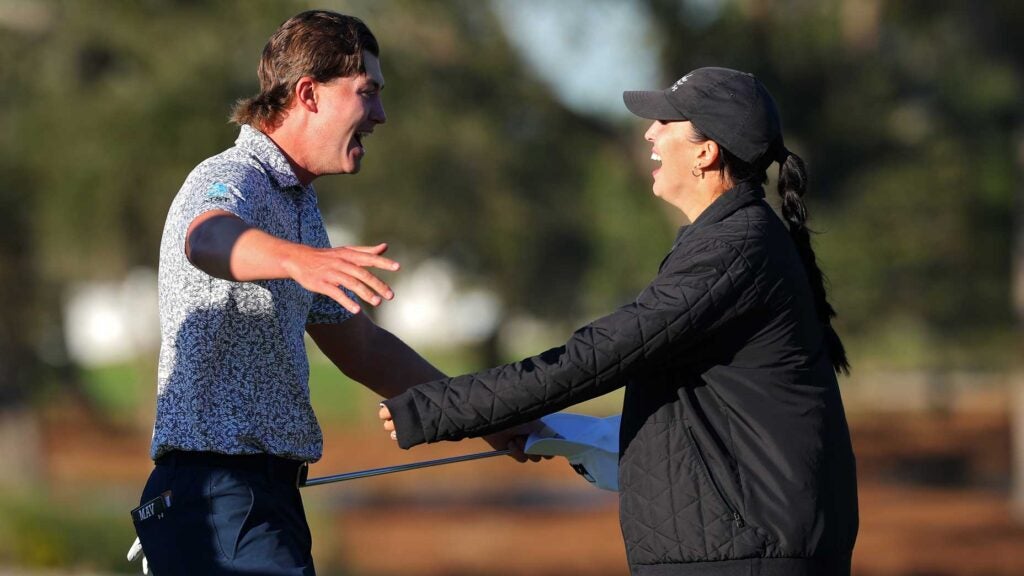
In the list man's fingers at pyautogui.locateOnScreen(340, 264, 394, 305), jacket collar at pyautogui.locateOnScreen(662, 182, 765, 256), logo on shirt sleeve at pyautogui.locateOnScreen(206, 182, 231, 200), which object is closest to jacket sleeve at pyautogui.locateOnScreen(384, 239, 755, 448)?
jacket collar at pyautogui.locateOnScreen(662, 182, 765, 256)

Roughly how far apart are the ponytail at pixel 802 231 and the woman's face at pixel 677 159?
241 millimetres

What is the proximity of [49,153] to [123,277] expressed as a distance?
1913 mm

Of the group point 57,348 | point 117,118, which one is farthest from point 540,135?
point 57,348

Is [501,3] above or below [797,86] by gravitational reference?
above

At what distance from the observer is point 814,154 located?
42.0ft

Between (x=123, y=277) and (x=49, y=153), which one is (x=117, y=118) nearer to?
(x=49, y=153)

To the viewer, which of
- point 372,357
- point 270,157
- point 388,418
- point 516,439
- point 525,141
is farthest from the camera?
point 525,141

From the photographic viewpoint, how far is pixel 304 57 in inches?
138

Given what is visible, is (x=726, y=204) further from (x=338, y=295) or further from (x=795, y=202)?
(x=338, y=295)

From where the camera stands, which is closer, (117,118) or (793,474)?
(793,474)

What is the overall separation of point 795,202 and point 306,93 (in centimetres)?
122

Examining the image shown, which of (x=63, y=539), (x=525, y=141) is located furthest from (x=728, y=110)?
(x=525, y=141)

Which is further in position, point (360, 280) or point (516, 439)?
point (516, 439)

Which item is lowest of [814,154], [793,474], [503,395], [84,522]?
[793,474]
